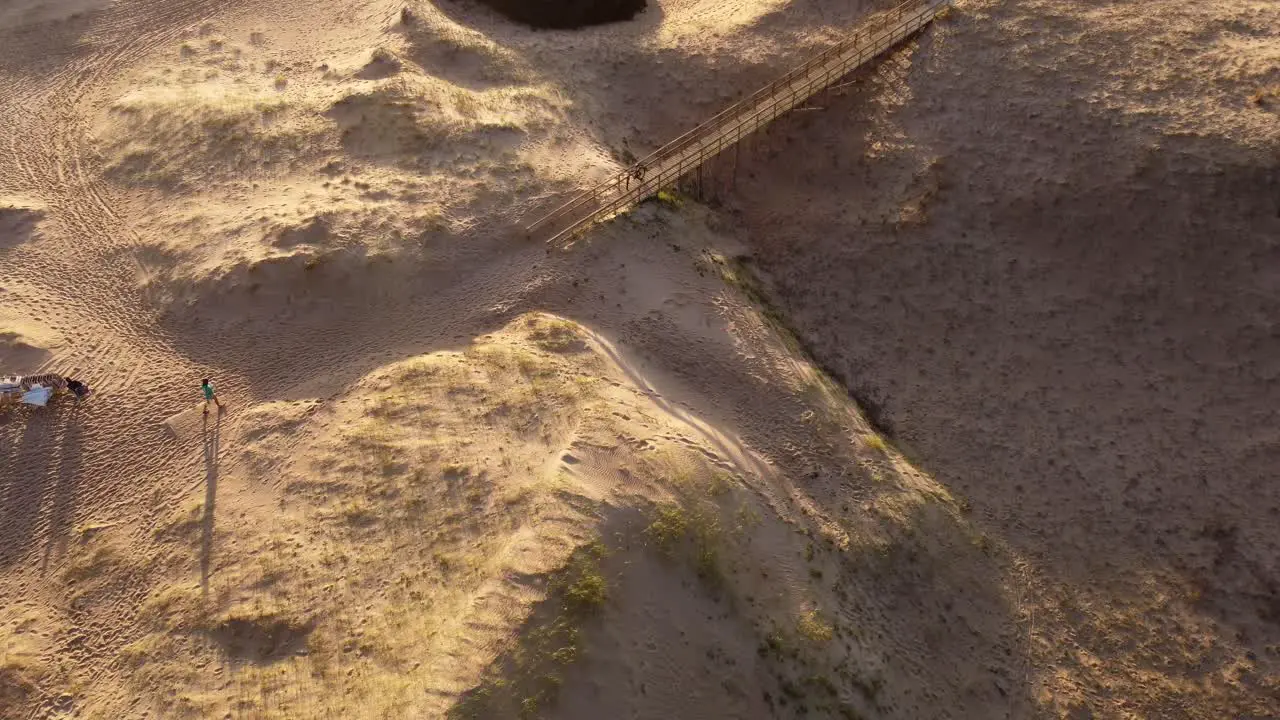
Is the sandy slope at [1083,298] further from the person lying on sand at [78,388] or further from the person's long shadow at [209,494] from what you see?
the person lying on sand at [78,388]

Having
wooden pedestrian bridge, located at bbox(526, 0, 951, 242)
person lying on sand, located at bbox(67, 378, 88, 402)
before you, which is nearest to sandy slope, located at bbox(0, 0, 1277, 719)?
person lying on sand, located at bbox(67, 378, 88, 402)

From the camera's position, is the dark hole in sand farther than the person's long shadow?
Yes

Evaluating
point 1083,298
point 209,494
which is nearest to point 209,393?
point 209,494

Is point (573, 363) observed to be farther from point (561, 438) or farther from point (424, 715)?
point (424, 715)

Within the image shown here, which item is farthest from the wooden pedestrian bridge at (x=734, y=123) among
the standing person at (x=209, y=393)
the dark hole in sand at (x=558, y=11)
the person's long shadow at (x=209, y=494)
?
the person's long shadow at (x=209, y=494)

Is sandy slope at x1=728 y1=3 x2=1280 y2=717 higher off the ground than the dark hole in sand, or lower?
lower

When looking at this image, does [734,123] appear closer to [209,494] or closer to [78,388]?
[209,494]

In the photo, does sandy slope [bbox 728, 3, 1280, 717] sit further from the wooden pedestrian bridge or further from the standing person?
the standing person
